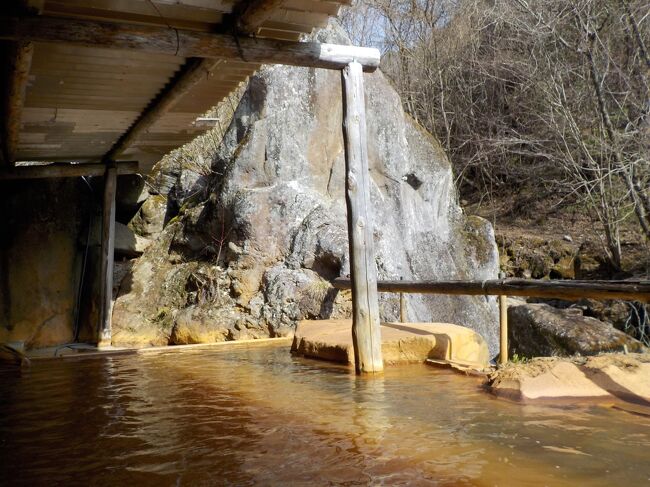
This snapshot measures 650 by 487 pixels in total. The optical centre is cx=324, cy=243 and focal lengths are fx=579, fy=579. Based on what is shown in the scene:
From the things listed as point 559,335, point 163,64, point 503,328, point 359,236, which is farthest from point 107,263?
point 559,335

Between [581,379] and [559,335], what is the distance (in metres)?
3.52

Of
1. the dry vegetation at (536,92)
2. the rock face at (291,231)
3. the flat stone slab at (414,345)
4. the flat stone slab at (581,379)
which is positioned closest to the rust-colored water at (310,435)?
the flat stone slab at (581,379)

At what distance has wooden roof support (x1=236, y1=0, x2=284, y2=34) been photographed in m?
4.61

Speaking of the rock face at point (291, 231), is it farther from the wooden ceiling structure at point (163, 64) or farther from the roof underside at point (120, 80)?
the wooden ceiling structure at point (163, 64)

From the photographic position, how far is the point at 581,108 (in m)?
13.1

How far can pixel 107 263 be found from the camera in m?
9.91

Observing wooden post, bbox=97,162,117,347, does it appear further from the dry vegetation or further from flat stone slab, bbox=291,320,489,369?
the dry vegetation

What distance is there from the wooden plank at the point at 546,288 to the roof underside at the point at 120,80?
9.81ft

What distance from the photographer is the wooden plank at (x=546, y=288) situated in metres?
4.36

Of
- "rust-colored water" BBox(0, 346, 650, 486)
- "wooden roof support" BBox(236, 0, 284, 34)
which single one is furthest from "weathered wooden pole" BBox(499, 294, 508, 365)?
"wooden roof support" BBox(236, 0, 284, 34)

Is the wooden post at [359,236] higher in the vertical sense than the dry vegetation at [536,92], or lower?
lower

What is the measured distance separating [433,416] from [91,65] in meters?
4.60

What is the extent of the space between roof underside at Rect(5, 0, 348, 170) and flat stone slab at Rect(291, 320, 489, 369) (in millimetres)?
3220

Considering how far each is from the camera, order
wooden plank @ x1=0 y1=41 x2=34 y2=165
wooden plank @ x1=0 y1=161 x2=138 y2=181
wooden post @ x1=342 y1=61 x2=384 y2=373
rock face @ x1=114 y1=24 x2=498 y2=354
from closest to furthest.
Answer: wooden plank @ x1=0 y1=41 x2=34 y2=165 < wooden post @ x1=342 y1=61 x2=384 y2=373 < wooden plank @ x1=0 y1=161 x2=138 y2=181 < rock face @ x1=114 y1=24 x2=498 y2=354
